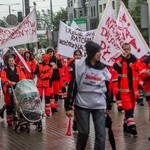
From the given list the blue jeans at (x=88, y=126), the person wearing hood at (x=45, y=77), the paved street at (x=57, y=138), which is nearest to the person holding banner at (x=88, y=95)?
the blue jeans at (x=88, y=126)

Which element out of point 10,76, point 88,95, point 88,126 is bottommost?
point 88,126

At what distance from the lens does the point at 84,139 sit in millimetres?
6742

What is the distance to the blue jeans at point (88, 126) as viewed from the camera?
6.70m

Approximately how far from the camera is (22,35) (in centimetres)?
1259

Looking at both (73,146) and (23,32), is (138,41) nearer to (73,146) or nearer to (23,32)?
(73,146)

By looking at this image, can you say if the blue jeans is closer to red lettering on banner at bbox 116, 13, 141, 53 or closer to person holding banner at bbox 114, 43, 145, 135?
person holding banner at bbox 114, 43, 145, 135

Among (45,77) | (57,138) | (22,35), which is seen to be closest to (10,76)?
(45,77)

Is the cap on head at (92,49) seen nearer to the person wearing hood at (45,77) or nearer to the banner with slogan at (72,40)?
the banner with slogan at (72,40)

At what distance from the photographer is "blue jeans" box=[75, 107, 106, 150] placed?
6.70 metres

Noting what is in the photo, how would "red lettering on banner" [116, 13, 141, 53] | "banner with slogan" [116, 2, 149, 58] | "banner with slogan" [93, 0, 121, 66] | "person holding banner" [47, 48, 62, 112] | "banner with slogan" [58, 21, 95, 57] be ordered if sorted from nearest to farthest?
"banner with slogan" [93, 0, 121, 66], "banner with slogan" [116, 2, 149, 58], "red lettering on banner" [116, 13, 141, 53], "banner with slogan" [58, 21, 95, 57], "person holding banner" [47, 48, 62, 112]

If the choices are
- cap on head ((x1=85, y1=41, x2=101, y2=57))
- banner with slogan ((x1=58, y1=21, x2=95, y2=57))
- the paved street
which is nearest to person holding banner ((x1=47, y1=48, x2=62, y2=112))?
banner with slogan ((x1=58, y1=21, x2=95, y2=57))

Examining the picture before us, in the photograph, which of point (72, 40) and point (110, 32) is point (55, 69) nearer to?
point (72, 40)

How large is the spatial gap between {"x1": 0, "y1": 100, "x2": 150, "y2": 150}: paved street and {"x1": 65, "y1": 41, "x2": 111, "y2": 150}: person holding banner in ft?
Answer: 5.30

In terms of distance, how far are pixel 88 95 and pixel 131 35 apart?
357 cm
